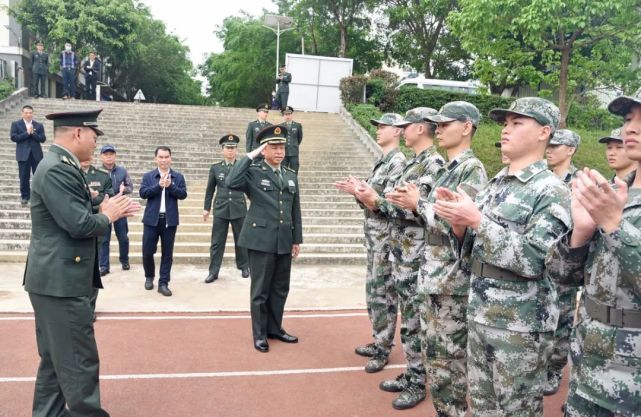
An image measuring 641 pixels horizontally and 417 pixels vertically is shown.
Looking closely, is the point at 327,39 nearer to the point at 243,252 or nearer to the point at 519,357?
the point at 243,252

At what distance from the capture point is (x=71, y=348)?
2.90 metres

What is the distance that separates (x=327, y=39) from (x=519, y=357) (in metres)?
26.2

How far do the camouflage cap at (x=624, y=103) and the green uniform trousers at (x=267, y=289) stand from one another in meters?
3.22

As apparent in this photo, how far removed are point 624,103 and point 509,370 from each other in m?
1.29

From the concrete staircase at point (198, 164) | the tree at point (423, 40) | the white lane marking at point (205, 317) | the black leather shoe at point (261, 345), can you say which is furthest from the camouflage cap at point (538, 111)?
the tree at point (423, 40)

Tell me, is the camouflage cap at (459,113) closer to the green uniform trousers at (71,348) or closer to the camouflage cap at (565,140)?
the camouflage cap at (565,140)

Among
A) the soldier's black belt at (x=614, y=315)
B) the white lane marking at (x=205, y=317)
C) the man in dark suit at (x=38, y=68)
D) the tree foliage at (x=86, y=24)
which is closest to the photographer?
the soldier's black belt at (x=614, y=315)

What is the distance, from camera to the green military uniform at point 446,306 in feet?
9.89

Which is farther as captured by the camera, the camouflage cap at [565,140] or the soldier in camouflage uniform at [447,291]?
the camouflage cap at [565,140]

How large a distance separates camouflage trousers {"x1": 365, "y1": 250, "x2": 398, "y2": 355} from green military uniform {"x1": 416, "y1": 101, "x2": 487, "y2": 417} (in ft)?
3.48

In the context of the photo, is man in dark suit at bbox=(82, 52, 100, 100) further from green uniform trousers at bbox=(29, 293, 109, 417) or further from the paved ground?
green uniform trousers at bbox=(29, 293, 109, 417)

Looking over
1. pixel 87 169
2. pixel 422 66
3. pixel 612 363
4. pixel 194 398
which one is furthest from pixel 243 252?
pixel 422 66

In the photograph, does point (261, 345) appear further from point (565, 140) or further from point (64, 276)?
point (565, 140)

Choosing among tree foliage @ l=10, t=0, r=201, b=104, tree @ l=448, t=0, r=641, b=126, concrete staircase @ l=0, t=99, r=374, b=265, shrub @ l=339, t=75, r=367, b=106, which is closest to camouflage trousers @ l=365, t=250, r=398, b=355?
concrete staircase @ l=0, t=99, r=374, b=265
